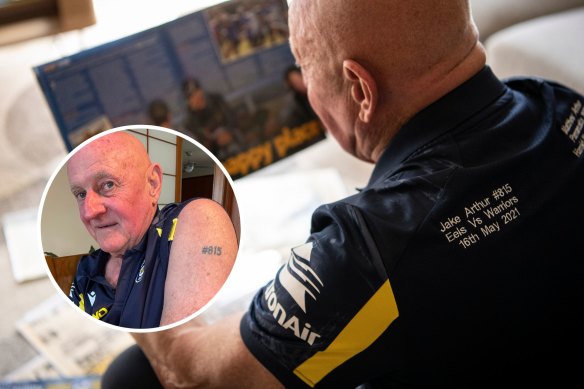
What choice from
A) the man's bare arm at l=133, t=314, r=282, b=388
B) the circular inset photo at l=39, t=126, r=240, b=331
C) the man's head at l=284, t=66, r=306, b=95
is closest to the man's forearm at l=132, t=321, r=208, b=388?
the man's bare arm at l=133, t=314, r=282, b=388

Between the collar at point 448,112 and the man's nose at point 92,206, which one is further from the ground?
the man's nose at point 92,206

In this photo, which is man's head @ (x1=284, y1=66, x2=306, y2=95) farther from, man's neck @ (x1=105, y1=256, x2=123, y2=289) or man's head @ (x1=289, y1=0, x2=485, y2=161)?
man's neck @ (x1=105, y1=256, x2=123, y2=289)

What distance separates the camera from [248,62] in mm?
1165

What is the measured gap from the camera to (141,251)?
1.82ft

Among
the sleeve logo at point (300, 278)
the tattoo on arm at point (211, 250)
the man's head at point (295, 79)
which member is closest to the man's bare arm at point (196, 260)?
the tattoo on arm at point (211, 250)

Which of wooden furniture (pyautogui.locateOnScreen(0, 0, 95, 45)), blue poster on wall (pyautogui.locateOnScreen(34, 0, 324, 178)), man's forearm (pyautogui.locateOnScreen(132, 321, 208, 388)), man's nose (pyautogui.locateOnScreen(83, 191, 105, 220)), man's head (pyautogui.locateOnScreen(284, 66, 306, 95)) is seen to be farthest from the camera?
wooden furniture (pyautogui.locateOnScreen(0, 0, 95, 45))

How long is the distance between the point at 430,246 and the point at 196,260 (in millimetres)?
272

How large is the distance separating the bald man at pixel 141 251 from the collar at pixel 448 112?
13.4 inches

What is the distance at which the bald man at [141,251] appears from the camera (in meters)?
0.54

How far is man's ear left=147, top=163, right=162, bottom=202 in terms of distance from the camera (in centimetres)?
55

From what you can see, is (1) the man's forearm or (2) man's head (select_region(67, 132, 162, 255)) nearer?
(2) man's head (select_region(67, 132, 162, 255))

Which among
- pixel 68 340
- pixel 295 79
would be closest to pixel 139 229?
pixel 68 340

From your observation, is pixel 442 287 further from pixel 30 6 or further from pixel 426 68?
pixel 30 6

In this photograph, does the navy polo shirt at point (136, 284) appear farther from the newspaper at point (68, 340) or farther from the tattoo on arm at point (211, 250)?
the newspaper at point (68, 340)
